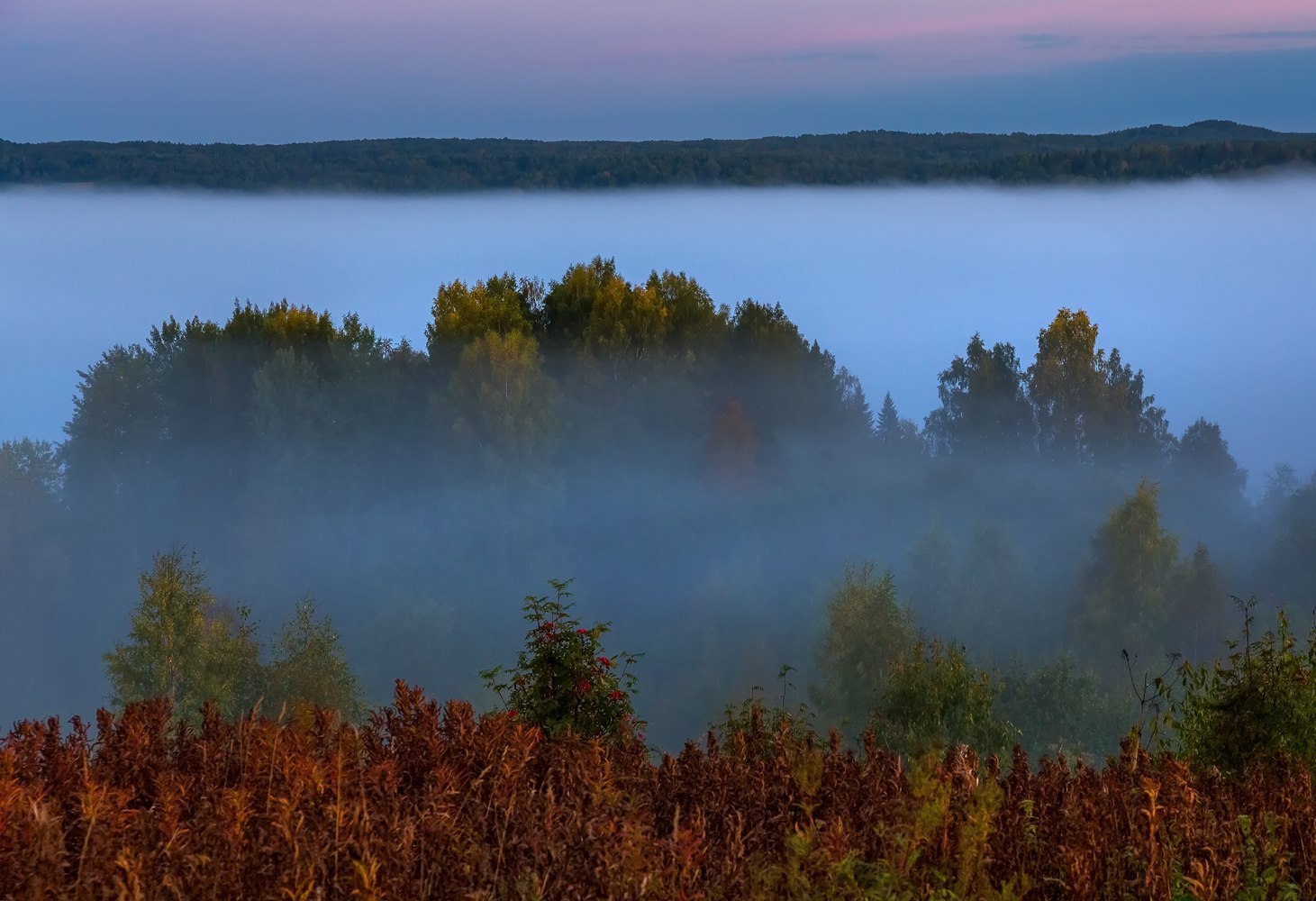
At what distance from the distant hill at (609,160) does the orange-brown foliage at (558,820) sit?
135m

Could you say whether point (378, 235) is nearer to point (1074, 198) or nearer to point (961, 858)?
point (1074, 198)

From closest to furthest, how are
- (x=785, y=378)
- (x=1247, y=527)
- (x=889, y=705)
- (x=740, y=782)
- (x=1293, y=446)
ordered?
(x=740, y=782)
(x=889, y=705)
(x=785, y=378)
(x=1247, y=527)
(x=1293, y=446)

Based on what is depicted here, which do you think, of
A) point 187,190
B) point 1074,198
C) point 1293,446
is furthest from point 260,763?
point 1074,198

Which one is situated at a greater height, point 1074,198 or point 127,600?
point 1074,198

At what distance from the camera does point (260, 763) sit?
580 cm

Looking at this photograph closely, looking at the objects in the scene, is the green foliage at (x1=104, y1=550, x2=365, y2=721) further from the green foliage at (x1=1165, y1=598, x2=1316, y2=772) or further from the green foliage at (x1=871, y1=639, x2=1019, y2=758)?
the green foliage at (x1=1165, y1=598, x2=1316, y2=772)

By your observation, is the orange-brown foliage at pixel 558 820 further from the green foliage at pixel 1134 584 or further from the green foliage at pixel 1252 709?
the green foliage at pixel 1134 584

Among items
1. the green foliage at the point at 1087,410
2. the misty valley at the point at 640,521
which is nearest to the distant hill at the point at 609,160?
the misty valley at the point at 640,521

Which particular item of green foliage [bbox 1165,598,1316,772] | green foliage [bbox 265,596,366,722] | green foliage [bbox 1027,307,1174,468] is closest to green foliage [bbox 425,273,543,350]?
green foliage [bbox 265,596,366,722]

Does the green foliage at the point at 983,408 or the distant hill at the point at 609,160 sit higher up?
the distant hill at the point at 609,160

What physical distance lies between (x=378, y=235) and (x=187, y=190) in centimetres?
4056

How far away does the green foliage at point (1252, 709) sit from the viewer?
29.5 ft

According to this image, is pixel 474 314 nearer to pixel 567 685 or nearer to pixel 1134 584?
pixel 1134 584

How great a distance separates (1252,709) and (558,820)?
19.2 ft
